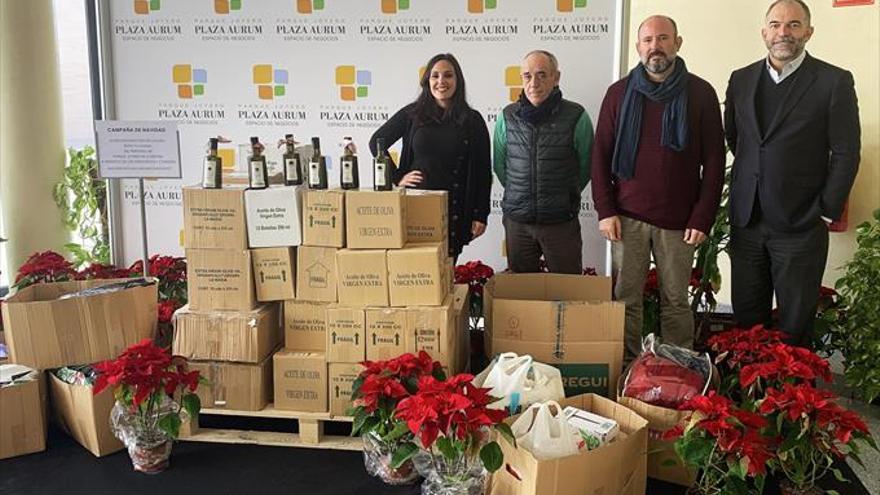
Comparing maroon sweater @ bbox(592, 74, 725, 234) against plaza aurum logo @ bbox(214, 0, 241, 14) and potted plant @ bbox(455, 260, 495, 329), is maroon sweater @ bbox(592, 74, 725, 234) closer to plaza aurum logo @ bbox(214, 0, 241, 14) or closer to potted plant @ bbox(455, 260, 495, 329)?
potted plant @ bbox(455, 260, 495, 329)

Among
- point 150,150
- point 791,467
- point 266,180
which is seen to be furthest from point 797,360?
point 150,150

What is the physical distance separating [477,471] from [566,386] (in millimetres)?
764

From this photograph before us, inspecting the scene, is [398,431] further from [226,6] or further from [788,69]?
[226,6]

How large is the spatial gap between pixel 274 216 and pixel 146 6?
1.95m

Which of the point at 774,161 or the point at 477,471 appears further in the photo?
the point at 774,161

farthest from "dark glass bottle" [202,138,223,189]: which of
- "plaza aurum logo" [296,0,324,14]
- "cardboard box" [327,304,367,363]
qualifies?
"plaza aurum logo" [296,0,324,14]

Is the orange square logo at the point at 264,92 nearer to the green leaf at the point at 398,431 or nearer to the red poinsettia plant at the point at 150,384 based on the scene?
the red poinsettia plant at the point at 150,384

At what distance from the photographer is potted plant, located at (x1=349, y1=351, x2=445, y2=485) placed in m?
2.04

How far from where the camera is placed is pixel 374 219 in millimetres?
2381

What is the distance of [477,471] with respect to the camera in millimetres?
1941

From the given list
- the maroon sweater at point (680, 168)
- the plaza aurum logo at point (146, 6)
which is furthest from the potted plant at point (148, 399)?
the plaza aurum logo at point (146, 6)

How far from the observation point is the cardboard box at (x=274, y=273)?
2.45 meters

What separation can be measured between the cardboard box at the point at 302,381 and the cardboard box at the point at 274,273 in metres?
0.21

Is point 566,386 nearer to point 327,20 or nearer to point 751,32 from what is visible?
point 327,20
